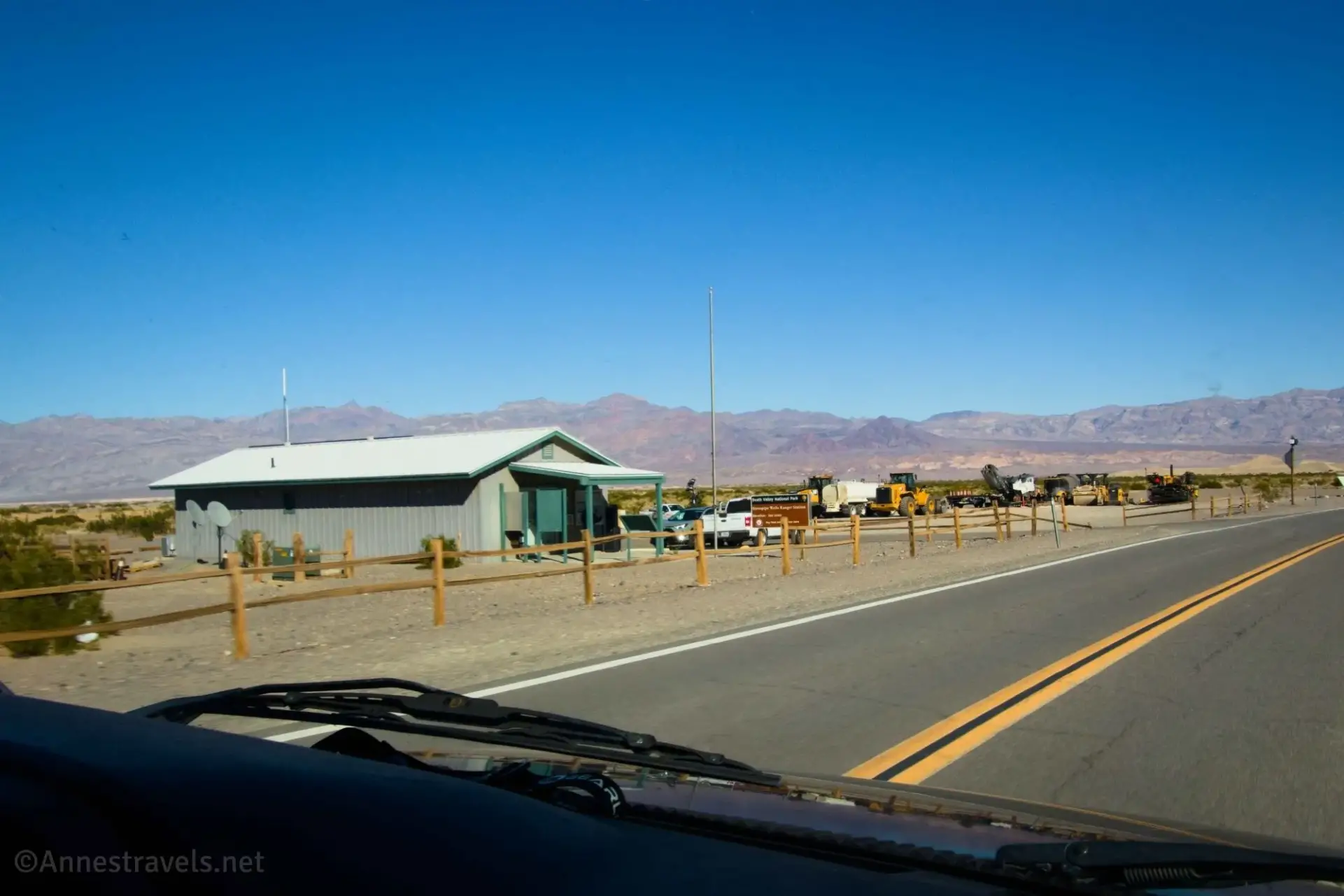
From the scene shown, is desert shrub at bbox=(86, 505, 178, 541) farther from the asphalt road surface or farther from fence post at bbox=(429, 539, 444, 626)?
the asphalt road surface

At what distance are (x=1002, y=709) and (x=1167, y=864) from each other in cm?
583

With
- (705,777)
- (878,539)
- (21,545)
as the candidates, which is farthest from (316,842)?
(878,539)

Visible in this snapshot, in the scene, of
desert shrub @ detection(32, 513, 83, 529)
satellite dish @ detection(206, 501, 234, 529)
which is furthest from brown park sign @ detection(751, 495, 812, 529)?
desert shrub @ detection(32, 513, 83, 529)

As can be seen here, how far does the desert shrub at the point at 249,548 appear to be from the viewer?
30875 millimetres

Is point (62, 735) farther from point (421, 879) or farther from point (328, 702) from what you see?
point (328, 702)

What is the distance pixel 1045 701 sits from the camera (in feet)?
28.9

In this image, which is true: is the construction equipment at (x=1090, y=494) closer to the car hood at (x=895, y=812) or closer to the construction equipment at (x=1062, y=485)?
the construction equipment at (x=1062, y=485)

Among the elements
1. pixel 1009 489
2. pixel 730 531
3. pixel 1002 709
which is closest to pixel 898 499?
pixel 1009 489

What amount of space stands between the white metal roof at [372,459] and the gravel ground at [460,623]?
332 centimetres

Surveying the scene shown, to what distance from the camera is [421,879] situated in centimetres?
180

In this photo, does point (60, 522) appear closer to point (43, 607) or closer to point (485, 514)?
point (485, 514)

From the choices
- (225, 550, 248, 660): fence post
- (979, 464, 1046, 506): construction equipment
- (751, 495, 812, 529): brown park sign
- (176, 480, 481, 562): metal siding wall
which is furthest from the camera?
(979, 464, 1046, 506): construction equipment

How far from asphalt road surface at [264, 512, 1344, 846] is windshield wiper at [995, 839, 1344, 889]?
2826 millimetres

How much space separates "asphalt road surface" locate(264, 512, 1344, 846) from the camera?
639 centimetres
